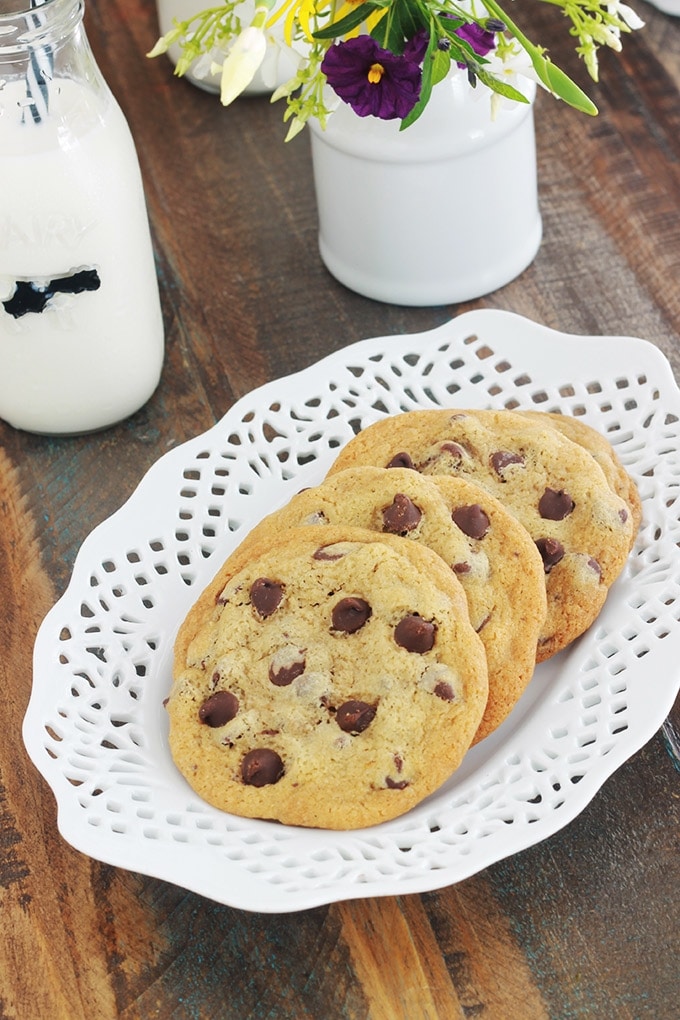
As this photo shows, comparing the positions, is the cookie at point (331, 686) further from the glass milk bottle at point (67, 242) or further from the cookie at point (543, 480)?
the glass milk bottle at point (67, 242)

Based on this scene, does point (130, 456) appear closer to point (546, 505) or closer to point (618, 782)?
point (546, 505)

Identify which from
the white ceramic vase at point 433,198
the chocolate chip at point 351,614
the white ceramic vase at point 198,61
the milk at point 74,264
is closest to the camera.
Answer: the chocolate chip at point 351,614

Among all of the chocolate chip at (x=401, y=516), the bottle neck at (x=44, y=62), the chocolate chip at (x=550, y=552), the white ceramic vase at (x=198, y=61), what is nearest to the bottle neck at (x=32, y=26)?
the bottle neck at (x=44, y=62)

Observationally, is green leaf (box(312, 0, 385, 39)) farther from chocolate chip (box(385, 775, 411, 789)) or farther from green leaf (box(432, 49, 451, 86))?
chocolate chip (box(385, 775, 411, 789))

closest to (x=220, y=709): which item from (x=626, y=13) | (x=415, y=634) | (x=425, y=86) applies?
(x=415, y=634)

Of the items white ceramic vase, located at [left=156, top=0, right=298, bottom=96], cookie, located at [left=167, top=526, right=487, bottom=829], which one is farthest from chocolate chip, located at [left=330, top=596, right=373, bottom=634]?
white ceramic vase, located at [left=156, top=0, right=298, bottom=96]

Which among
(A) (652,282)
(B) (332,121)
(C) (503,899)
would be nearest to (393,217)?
(B) (332,121)

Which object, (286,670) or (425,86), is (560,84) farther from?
(286,670)
